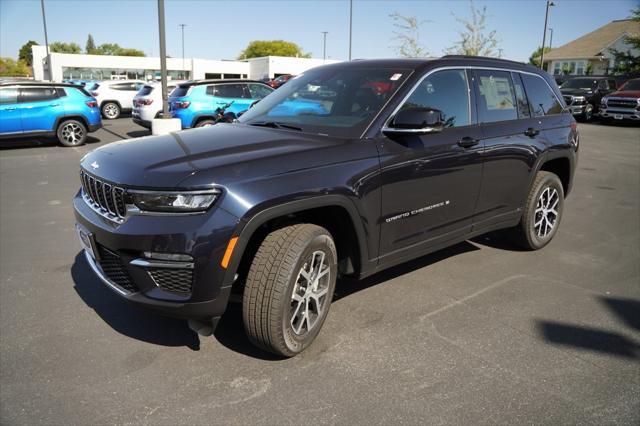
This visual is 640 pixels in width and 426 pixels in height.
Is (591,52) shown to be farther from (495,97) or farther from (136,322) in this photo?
(136,322)

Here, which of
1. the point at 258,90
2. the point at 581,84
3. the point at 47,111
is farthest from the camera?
the point at 581,84

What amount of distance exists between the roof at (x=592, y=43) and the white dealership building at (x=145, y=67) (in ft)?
96.6

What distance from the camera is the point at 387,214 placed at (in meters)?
3.48

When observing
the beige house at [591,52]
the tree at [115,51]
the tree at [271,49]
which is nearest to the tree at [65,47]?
the tree at [115,51]

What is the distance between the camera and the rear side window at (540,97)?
4977 millimetres

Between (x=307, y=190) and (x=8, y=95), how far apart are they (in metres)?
12.2

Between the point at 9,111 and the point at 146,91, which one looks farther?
the point at 146,91

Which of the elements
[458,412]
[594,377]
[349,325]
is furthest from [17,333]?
[594,377]

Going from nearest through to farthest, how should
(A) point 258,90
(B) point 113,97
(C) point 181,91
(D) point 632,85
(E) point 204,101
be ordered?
1. (E) point 204,101
2. (C) point 181,91
3. (A) point 258,90
4. (B) point 113,97
5. (D) point 632,85

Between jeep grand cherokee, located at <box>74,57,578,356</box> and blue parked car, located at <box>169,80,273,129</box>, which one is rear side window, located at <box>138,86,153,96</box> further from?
jeep grand cherokee, located at <box>74,57,578,356</box>

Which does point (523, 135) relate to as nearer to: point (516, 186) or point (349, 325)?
point (516, 186)

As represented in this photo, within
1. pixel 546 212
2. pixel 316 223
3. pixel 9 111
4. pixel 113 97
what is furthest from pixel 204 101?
pixel 316 223

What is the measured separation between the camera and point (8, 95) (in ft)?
40.1

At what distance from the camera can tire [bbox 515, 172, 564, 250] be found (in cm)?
502
